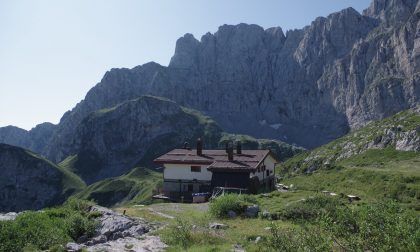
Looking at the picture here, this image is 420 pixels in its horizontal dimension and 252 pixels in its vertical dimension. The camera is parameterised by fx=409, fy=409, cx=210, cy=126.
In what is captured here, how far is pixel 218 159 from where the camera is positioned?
64312mm

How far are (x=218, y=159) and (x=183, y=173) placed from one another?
241 inches

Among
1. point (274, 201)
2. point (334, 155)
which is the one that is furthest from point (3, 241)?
point (334, 155)

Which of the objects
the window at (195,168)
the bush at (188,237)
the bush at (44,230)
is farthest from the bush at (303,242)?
the window at (195,168)

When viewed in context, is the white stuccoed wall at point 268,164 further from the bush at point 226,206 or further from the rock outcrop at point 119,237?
the rock outcrop at point 119,237

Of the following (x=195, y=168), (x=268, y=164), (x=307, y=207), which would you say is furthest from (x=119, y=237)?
(x=268, y=164)

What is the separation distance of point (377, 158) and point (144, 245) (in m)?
84.6

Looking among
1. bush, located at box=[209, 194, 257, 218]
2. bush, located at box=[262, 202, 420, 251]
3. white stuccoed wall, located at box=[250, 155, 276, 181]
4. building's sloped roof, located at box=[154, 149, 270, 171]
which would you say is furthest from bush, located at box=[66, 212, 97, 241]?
white stuccoed wall, located at box=[250, 155, 276, 181]

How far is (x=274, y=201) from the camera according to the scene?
135 feet

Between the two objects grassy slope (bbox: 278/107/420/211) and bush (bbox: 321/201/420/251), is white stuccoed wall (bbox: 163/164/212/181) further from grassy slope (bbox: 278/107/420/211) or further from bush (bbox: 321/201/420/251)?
bush (bbox: 321/201/420/251)

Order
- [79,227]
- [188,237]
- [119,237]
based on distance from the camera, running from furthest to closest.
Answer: [79,227] < [119,237] < [188,237]

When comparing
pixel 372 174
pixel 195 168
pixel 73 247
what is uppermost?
pixel 195 168

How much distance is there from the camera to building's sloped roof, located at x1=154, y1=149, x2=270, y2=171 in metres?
59.7

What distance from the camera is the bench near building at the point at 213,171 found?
2324 inches

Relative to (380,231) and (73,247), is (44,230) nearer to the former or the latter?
(73,247)
